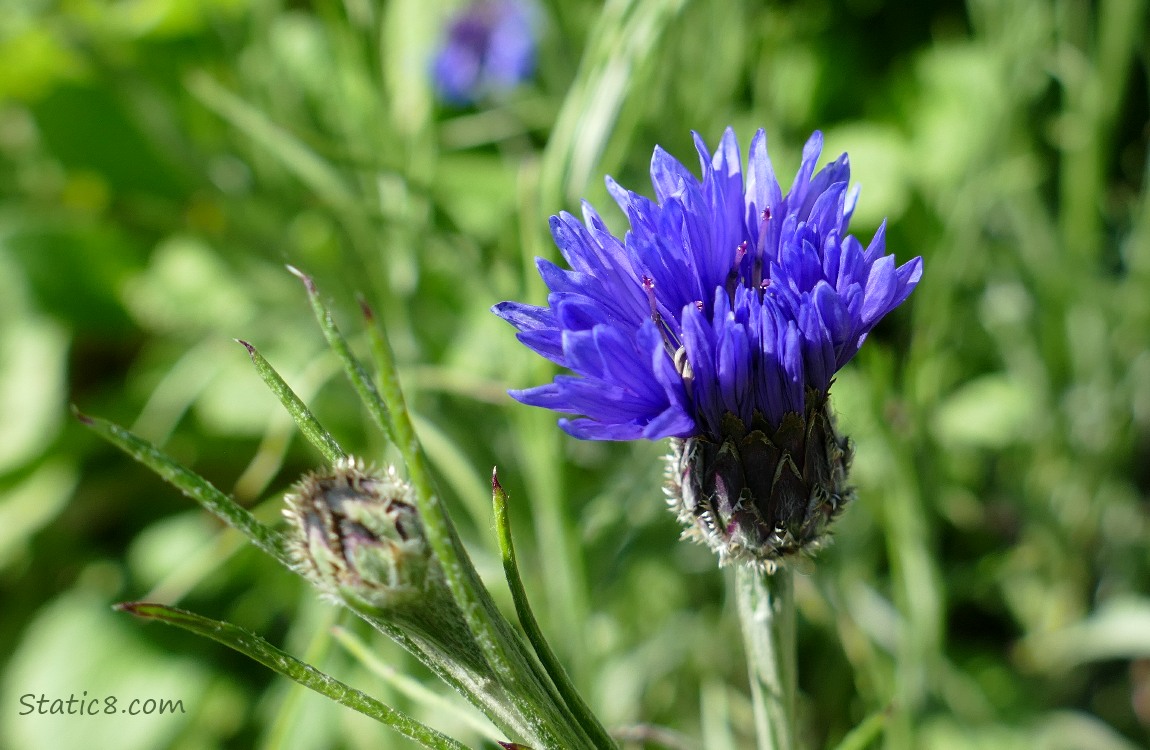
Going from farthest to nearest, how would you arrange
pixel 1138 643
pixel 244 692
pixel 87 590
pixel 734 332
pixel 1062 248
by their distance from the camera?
pixel 87 590, pixel 244 692, pixel 1062 248, pixel 1138 643, pixel 734 332

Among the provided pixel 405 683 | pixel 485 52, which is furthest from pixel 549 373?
pixel 485 52

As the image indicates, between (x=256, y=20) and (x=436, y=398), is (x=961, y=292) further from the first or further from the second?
(x=256, y=20)

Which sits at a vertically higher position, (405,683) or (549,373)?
(549,373)

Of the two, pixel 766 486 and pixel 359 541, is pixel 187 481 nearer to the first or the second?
pixel 359 541

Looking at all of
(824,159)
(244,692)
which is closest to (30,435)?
(244,692)

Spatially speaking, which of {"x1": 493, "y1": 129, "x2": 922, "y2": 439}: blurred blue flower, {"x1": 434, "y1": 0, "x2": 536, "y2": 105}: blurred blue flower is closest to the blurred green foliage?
{"x1": 434, "y1": 0, "x2": 536, "y2": 105}: blurred blue flower
